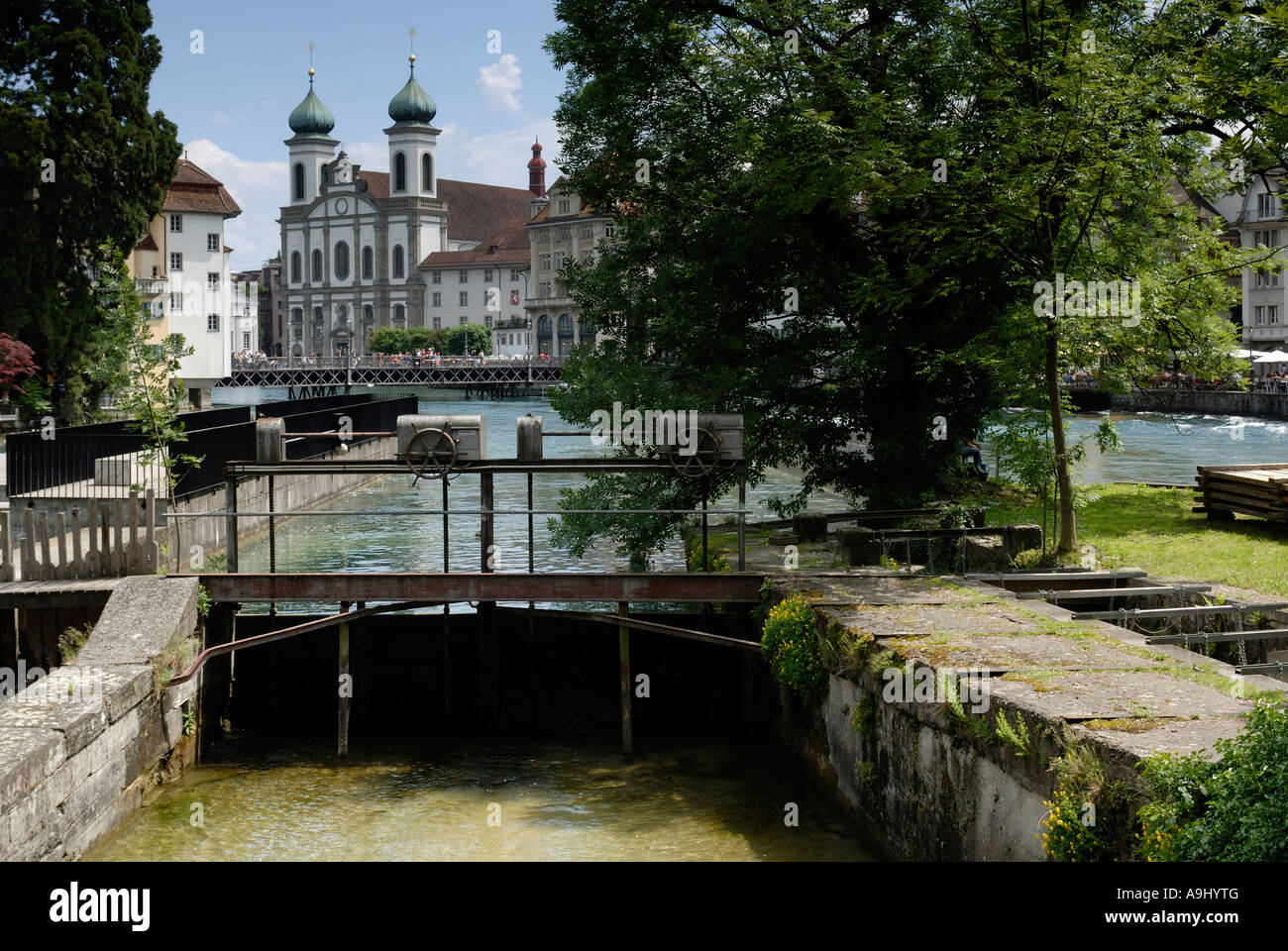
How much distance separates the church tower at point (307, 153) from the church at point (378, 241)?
0.13m

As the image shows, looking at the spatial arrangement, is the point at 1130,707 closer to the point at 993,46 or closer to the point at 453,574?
the point at 453,574

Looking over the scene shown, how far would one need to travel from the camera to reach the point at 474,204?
188250 mm

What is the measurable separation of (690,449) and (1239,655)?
5.66 m

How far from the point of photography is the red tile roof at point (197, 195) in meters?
79.5

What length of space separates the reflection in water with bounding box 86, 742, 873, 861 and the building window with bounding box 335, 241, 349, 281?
171485 mm

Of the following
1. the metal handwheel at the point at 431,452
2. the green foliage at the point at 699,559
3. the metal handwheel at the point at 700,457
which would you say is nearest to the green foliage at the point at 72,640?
the metal handwheel at the point at 431,452

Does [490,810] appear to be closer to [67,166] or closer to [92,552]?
[92,552]

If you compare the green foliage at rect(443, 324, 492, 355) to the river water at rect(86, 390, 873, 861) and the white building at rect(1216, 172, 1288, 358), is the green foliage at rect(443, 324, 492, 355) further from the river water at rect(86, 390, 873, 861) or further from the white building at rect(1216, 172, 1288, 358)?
the river water at rect(86, 390, 873, 861)

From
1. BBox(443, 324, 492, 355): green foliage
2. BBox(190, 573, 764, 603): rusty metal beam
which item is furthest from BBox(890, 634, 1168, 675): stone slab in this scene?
BBox(443, 324, 492, 355): green foliage

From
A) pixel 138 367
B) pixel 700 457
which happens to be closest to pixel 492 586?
pixel 700 457

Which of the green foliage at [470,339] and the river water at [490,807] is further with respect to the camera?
the green foliage at [470,339]

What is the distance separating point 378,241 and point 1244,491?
16670 cm

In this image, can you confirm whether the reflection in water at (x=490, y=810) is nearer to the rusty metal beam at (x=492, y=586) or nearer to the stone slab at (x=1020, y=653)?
the rusty metal beam at (x=492, y=586)

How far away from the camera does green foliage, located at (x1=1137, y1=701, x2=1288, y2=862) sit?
19.5 ft
